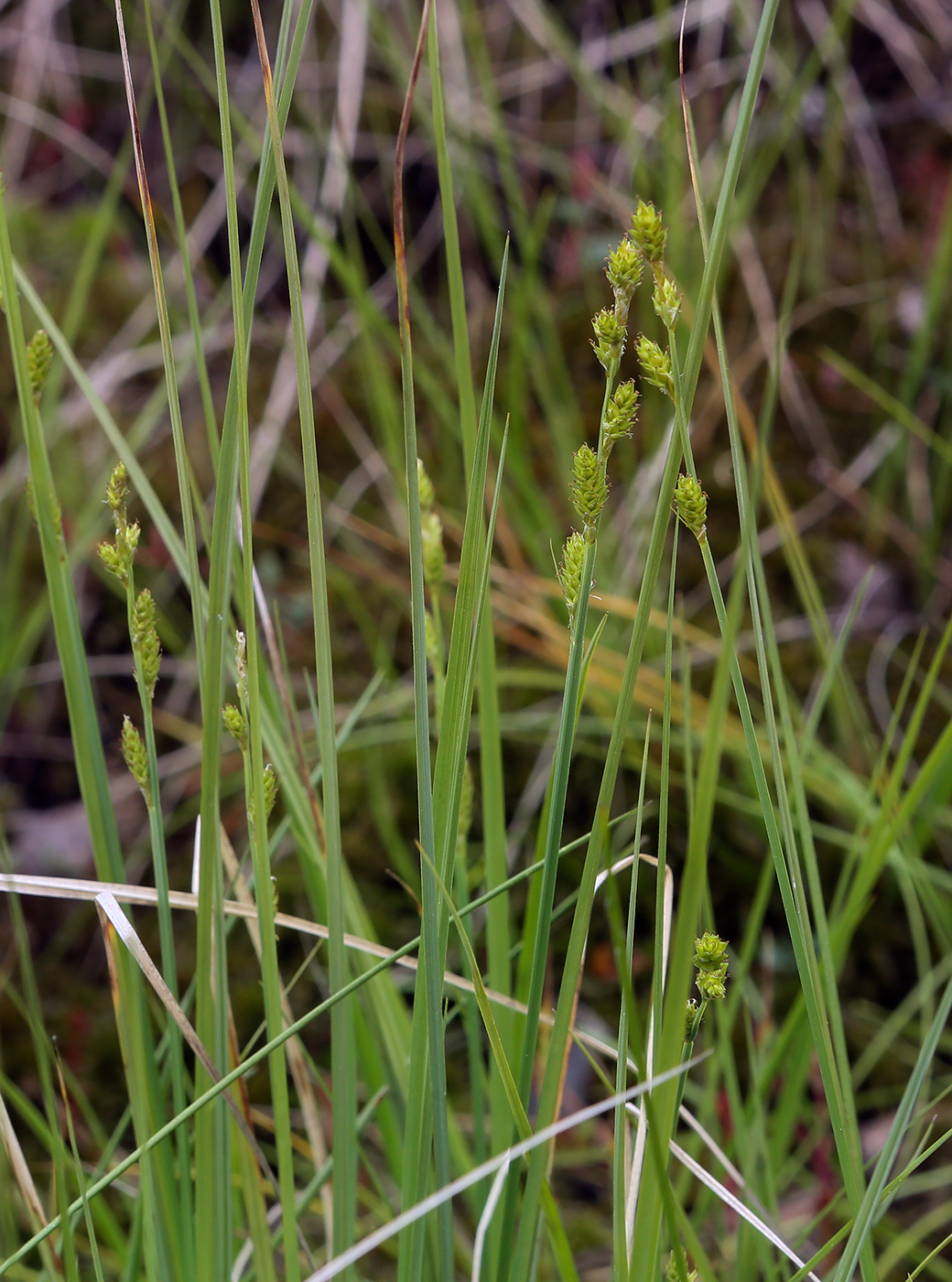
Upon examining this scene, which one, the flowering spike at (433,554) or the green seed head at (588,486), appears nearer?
the green seed head at (588,486)

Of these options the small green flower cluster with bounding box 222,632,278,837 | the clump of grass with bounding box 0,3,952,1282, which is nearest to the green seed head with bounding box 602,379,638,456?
the clump of grass with bounding box 0,3,952,1282

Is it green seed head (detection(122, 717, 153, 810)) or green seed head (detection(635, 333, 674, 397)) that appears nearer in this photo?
green seed head (detection(635, 333, 674, 397))

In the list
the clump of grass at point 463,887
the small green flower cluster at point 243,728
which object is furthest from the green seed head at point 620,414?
the small green flower cluster at point 243,728

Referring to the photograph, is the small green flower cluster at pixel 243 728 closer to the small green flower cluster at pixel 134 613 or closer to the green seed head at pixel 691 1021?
the small green flower cluster at pixel 134 613

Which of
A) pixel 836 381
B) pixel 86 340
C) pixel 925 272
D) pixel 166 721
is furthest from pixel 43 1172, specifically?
pixel 925 272

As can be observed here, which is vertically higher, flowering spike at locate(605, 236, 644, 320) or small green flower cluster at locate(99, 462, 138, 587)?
flowering spike at locate(605, 236, 644, 320)

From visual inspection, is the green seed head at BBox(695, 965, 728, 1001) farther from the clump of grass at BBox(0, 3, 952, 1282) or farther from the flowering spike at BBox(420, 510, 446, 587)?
the flowering spike at BBox(420, 510, 446, 587)

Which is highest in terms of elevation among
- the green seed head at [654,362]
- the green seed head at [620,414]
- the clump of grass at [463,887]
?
the green seed head at [654,362]

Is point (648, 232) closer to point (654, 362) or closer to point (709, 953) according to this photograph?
point (654, 362)
